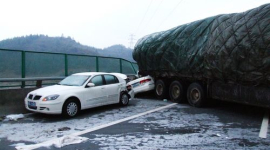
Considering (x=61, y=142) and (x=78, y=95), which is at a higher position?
(x=78, y=95)

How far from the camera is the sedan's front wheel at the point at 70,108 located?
730 centimetres

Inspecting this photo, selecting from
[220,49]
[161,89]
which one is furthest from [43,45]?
[220,49]

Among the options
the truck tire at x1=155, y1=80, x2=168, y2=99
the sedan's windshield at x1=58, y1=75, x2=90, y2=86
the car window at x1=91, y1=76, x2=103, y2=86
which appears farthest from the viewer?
the truck tire at x1=155, y1=80, x2=168, y2=99

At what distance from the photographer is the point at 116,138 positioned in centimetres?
527

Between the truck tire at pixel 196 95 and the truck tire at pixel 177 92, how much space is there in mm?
489

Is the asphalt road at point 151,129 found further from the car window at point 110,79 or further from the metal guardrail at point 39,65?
the metal guardrail at point 39,65

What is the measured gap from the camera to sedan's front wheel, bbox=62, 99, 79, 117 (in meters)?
7.30

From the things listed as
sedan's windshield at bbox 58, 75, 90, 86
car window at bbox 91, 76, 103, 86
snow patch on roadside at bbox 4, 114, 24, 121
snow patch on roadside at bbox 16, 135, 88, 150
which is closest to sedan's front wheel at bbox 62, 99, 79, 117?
sedan's windshield at bbox 58, 75, 90, 86

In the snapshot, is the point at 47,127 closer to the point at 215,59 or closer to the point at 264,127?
the point at 215,59

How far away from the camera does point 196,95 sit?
9.35 metres

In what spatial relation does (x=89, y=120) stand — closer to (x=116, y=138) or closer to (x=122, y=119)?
(x=122, y=119)

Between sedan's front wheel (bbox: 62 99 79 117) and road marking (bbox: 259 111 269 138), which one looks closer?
road marking (bbox: 259 111 269 138)

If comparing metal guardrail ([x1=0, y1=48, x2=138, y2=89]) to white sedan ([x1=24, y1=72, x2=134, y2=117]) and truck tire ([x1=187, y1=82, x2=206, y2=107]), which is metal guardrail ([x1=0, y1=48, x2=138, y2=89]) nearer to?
white sedan ([x1=24, y1=72, x2=134, y2=117])

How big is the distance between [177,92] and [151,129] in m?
4.79
